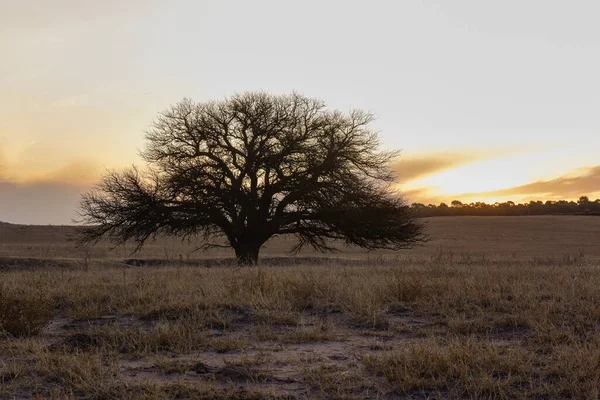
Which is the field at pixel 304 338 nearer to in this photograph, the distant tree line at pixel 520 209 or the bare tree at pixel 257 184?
the bare tree at pixel 257 184

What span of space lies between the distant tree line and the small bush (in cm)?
8033

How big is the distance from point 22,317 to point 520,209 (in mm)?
91397

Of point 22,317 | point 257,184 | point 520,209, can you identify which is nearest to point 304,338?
point 22,317

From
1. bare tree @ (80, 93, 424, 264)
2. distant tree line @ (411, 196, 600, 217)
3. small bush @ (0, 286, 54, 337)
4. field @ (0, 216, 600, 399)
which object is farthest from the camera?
distant tree line @ (411, 196, 600, 217)

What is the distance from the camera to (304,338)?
701 centimetres

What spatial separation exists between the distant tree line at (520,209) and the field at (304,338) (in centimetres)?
7771

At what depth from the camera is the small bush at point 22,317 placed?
24.7ft

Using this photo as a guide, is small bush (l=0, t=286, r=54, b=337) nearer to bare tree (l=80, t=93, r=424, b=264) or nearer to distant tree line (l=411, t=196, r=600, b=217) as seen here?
bare tree (l=80, t=93, r=424, b=264)

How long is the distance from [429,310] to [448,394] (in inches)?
142

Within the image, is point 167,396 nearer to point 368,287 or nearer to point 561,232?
point 368,287

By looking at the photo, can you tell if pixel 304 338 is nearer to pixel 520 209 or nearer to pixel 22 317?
pixel 22 317

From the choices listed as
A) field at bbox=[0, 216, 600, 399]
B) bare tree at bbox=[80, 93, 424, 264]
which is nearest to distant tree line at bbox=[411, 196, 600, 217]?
bare tree at bbox=[80, 93, 424, 264]

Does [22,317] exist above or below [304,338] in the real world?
above

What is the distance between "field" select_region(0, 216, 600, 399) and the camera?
16.9 ft
